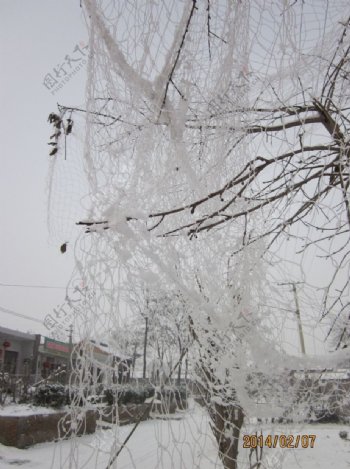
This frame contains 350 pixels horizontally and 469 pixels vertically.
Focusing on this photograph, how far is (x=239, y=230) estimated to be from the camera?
73.7 inches

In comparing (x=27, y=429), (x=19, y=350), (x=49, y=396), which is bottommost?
(x=27, y=429)

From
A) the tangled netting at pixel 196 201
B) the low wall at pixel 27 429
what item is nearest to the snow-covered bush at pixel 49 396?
the low wall at pixel 27 429

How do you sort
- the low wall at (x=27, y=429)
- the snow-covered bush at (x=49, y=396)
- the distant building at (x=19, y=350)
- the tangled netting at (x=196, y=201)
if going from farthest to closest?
the distant building at (x=19, y=350) → the snow-covered bush at (x=49, y=396) → the low wall at (x=27, y=429) → the tangled netting at (x=196, y=201)

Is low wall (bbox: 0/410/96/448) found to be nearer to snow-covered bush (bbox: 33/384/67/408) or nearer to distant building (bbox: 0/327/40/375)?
snow-covered bush (bbox: 33/384/67/408)

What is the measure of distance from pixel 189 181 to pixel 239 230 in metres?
0.39

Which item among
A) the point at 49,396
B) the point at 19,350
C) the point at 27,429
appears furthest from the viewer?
the point at 19,350

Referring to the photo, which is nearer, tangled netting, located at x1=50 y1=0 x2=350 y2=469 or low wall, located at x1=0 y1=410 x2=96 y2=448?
tangled netting, located at x1=50 y1=0 x2=350 y2=469

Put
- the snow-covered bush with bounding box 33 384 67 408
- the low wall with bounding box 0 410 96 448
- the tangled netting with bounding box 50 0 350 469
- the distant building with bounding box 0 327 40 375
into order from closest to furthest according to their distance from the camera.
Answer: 1. the tangled netting with bounding box 50 0 350 469
2. the low wall with bounding box 0 410 96 448
3. the snow-covered bush with bounding box 33 384 67 408
4. the distant building with bounding box 0 327 40 375

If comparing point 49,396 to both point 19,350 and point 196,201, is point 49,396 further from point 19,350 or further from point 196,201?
point 19,350

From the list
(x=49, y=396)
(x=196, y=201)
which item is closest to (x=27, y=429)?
(x=49, y=396)

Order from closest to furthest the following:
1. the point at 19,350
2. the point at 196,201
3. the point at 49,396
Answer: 1. the point at 196,201
2. the point at 49,396
3. the point at 19,350

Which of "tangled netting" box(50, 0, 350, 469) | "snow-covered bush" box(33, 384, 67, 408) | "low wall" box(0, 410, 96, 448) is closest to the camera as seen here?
"tangled netting" box(50, 0, 350, 469)

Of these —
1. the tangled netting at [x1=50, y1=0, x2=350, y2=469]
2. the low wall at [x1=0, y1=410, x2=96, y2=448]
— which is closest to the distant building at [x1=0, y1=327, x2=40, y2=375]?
the low wall at [x1=0, y1=410, x2=96, y2=448]

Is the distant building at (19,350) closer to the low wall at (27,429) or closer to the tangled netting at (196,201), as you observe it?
the low wall at (27,429)
